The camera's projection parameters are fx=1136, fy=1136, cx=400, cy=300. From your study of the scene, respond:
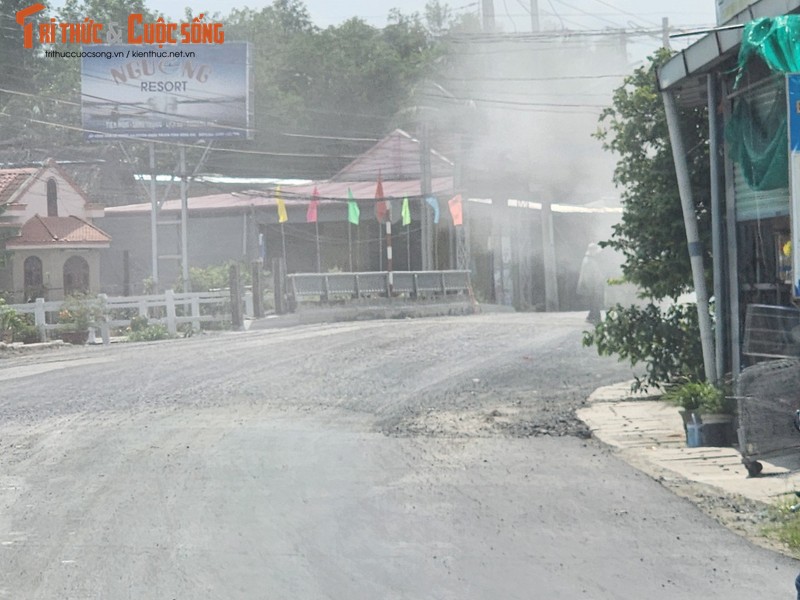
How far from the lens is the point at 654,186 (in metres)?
12.7

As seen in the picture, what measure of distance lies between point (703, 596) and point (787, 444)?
7.88 feet

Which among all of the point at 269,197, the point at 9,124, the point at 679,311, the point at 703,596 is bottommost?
the point at 703,596

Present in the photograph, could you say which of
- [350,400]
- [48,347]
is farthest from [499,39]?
[350,400]

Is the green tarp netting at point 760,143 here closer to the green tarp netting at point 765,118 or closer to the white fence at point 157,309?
the green tarp netting at point 765,118

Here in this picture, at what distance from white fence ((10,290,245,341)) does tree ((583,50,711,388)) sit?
17000 millimetres

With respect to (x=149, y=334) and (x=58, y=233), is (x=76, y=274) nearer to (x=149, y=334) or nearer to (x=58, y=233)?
(x=58, y=233)

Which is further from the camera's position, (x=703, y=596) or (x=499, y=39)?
(x=499, y=39)

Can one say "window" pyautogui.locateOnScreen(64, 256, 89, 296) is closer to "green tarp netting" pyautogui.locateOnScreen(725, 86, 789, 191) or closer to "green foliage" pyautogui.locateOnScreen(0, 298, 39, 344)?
"green foliage" pyautogui.locateOnScreen(0, 298, 39, 344)

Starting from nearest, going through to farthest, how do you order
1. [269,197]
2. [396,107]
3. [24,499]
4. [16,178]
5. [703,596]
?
[703,596] → [24,499] → [16,178] → [269,197] → [396,107]

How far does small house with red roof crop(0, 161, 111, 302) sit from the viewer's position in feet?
123

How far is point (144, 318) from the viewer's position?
28.1 meters

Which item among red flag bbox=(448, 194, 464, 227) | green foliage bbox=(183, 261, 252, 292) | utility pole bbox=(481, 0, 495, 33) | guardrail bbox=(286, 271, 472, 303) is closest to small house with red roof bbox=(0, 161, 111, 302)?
green foliage bbox=(183, 261, 252, 292)

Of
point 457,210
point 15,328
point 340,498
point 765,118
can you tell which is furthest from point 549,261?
point 340,498

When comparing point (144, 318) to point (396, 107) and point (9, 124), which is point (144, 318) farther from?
point (396, 107)
